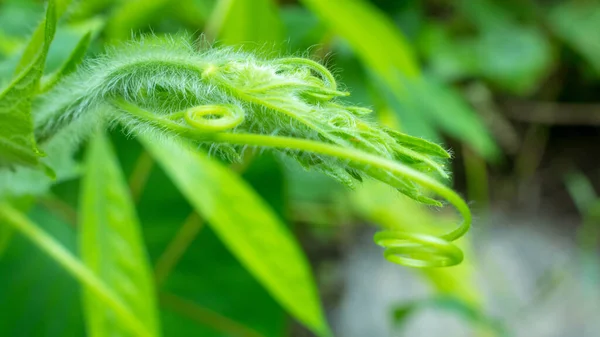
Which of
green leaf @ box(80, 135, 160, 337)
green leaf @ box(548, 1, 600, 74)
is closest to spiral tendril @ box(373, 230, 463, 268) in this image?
green leaf @ box(80, 135, 160, 337)

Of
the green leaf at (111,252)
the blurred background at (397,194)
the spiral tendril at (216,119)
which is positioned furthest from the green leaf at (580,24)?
the spiral tendril at (216,119)

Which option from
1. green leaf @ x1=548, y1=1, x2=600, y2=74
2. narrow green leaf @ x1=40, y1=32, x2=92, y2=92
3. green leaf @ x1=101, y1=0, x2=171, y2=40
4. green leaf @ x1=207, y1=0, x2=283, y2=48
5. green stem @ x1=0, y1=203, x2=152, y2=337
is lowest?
green stem @ x1=0, y1=203, x2=152, y2=337

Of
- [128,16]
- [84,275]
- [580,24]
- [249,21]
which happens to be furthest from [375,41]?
[580,24]

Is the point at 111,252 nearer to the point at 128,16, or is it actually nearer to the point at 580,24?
the point at 128,16

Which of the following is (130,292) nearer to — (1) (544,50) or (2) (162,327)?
(2) (162,327)

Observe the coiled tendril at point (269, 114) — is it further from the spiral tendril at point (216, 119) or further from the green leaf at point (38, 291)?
the green leaf at point (38, 291)

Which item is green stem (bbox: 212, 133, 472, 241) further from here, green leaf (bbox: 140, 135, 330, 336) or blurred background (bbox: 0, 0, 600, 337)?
green leaf (bbox: 140, 135, 330, 336)
